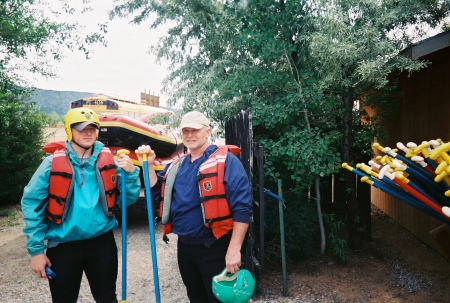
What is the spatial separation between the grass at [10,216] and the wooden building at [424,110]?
291 inches

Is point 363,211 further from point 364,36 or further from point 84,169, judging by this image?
point 84,169

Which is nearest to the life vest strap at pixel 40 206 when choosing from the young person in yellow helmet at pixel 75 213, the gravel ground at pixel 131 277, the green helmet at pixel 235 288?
the young person in yellow helmet at pixel 75 213

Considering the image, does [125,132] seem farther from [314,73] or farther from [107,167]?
[107,167]

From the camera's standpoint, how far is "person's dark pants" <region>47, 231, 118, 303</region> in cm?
236

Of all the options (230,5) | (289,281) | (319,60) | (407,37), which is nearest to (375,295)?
(289,281)

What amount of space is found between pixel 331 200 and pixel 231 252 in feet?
11.3

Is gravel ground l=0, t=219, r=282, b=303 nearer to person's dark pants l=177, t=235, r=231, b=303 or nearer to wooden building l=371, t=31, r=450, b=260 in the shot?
person's dark pants l=177, t=235, r=231, b=303

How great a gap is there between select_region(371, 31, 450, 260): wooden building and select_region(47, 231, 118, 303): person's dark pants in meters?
3.12

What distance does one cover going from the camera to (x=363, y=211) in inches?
203

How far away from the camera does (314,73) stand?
181 inches

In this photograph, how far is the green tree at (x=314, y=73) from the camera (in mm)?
4043

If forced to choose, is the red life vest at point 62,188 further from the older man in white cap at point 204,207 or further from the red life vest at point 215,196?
the red life vest at point 215,196

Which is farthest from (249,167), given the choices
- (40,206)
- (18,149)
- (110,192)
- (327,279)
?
(18,149)

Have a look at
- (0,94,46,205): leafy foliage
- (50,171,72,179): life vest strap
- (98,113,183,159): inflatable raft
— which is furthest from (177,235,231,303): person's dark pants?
(0,94,46,205): leafy foliage
